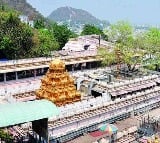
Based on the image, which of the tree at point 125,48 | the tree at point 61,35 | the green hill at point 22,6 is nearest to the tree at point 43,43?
the tree at point 61,35

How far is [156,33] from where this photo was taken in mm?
54312

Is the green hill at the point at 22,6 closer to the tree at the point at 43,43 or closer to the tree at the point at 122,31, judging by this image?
the tree at the point at 43,43

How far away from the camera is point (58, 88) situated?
3772 centimetres

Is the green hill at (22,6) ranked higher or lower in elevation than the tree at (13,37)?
higher

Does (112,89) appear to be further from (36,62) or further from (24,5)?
(24,5)

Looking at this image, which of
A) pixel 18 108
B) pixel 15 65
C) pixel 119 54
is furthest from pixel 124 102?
pixel 15 65

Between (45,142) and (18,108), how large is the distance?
4.04m

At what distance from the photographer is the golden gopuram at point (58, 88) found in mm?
37406

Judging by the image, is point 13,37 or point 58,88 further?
point 13,37

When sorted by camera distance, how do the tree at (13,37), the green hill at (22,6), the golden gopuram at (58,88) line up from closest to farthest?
the golden gopuram at (58,88), the tree at (13,37), the green hill at (22,6)

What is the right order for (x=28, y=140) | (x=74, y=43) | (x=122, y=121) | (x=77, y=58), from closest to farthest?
(x=28, y=140) < (x=122, y=121) < (x=77, y=58) < (x=74, y=43)

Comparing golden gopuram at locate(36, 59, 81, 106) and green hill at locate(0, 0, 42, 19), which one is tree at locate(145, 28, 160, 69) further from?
green hill at locate(0, 0, 42, 19)

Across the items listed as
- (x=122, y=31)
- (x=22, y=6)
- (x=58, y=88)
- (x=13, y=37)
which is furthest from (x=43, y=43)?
(x=22, y=6)

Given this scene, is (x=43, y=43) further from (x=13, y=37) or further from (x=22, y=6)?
(x=22, y=6)
